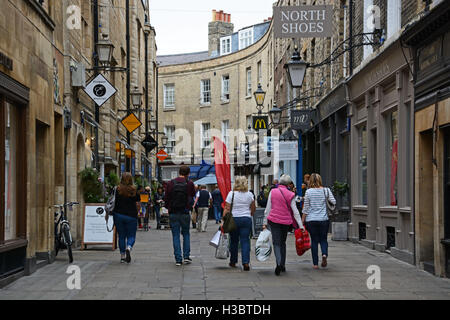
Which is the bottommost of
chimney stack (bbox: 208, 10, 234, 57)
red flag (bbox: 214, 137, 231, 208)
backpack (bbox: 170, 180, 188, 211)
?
backpack (bbox: 170, 180, 188, 211)

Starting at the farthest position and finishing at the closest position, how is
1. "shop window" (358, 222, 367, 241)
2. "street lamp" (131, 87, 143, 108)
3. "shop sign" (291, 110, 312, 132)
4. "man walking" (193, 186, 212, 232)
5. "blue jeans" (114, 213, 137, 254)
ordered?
"street lamp" (131, 87, 143, 108)
"man walking" (193, 186, 212, 232)
"shop sign" (291, 110, 312, 132)
"shop window" (358, 222, 367, 241)
"blue jeans" (114, 213, 137, 254)

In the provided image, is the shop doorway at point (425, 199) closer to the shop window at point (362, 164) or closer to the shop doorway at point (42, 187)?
the shop window at point (362, 164)

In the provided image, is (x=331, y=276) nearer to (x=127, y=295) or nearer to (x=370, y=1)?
(x=127, y=295)

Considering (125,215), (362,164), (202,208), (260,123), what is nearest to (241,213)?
(125,215)

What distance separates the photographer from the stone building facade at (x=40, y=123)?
10453 mm

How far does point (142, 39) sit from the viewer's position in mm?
37812

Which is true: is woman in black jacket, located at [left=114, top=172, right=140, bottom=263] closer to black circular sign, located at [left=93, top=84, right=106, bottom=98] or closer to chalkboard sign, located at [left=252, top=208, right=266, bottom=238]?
black circular sign, located at [left=93, top=84, right=106, bottom=98]

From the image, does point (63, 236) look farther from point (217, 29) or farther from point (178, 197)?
point (217, 29)

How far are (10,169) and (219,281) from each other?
3548mm

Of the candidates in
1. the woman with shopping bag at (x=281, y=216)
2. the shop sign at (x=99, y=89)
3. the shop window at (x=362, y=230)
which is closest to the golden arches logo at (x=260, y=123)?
the shop window at (x=362, y=230)

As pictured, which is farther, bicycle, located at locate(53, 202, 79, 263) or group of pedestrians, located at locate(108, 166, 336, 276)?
bicycle, located at locate(53, 202, 79, 263)

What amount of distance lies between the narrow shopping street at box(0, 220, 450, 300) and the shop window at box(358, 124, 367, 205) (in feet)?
12.6

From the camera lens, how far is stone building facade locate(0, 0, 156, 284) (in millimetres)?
10453

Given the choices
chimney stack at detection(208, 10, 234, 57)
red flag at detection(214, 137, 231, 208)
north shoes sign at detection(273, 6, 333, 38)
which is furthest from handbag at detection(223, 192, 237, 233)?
chimney stack at detection(208, 10, 234, 57)
